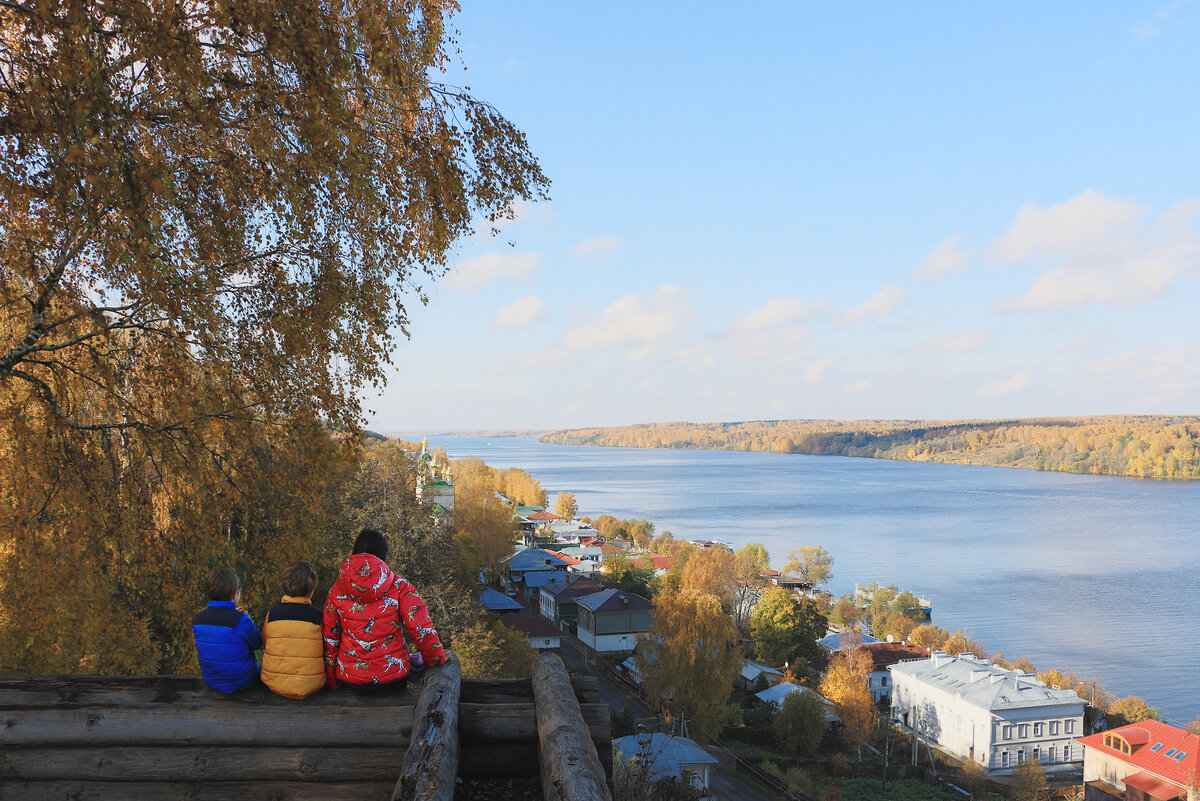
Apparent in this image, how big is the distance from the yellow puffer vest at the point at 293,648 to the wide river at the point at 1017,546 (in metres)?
33.8

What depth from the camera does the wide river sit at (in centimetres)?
3612

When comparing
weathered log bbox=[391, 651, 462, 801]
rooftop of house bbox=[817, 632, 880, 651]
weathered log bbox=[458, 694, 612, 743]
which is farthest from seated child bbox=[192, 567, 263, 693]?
rooftop of house bbox=[817, 632, 880, 651]

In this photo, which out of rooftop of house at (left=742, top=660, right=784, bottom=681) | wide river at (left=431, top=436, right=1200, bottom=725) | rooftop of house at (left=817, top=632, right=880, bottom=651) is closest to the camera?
rooftop of house at (left=742, top=660, right=784, bottom=681)

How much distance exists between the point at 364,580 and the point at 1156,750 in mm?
28615

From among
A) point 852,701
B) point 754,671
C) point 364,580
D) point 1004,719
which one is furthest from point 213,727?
point 754,671

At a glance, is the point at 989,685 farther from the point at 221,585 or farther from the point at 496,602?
the point at 221,585

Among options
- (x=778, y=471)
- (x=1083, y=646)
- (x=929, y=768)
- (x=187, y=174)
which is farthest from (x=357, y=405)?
(x=778, y=471)

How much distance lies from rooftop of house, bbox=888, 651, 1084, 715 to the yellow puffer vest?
94.2 ft

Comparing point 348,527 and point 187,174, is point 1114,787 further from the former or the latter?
point 187,174

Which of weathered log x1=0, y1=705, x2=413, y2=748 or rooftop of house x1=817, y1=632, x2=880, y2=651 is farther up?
weathered log x1=0, y1=705, x2=413, y2=748

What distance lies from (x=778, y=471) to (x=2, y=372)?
177m

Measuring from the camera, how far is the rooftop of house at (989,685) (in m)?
27.2

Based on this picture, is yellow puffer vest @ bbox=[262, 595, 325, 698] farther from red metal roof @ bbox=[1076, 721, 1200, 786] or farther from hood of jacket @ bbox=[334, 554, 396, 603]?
red metal roof @ bbox=[1076, 721, 1200, 786]

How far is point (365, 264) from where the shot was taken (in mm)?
5156
